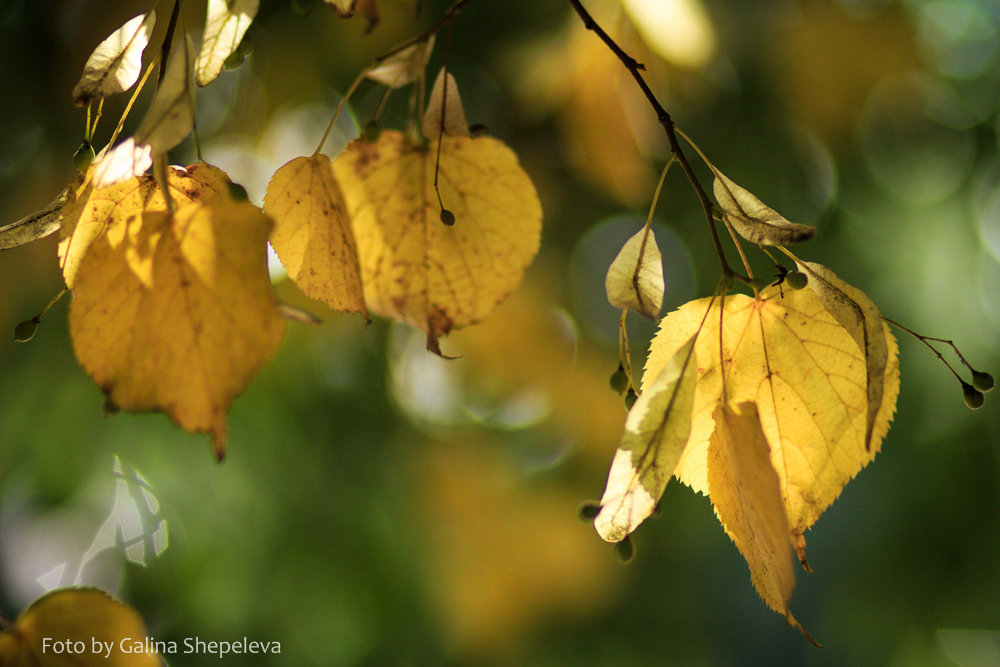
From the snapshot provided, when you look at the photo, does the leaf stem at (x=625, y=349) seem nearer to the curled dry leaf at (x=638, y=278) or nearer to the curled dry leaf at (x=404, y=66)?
the curled dry leaf at (x=638, y=278)

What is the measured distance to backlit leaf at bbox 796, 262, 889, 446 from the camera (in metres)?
0.24

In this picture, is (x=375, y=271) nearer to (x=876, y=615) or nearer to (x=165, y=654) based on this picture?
(x=165, y=654)

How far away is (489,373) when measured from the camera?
124 cm

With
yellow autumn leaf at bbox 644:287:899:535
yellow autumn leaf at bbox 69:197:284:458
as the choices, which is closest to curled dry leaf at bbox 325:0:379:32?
yellow autumn leaf at bbox 69:197:284:458

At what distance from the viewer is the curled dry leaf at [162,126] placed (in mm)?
228

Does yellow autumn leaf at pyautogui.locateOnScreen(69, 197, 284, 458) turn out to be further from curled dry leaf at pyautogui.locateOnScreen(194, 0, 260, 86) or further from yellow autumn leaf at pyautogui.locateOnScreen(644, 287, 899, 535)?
yellow autumn leaf at pyautogui.locateOnScreen(644, 287, 899, 535)

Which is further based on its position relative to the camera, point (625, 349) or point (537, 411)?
point (537, 411)

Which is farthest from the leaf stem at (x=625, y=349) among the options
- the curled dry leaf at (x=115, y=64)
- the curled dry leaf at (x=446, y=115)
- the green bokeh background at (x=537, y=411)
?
the green bokeh background at (x=537, y=411)

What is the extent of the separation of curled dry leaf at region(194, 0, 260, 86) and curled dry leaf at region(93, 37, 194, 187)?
3 cm

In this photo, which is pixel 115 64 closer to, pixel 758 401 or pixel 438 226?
pixel 438 226

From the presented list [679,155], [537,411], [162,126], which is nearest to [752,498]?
[679,155]

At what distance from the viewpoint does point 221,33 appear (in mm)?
278

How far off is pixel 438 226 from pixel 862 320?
197 mm

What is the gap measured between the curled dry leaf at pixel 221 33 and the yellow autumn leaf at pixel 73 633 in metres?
0.24
